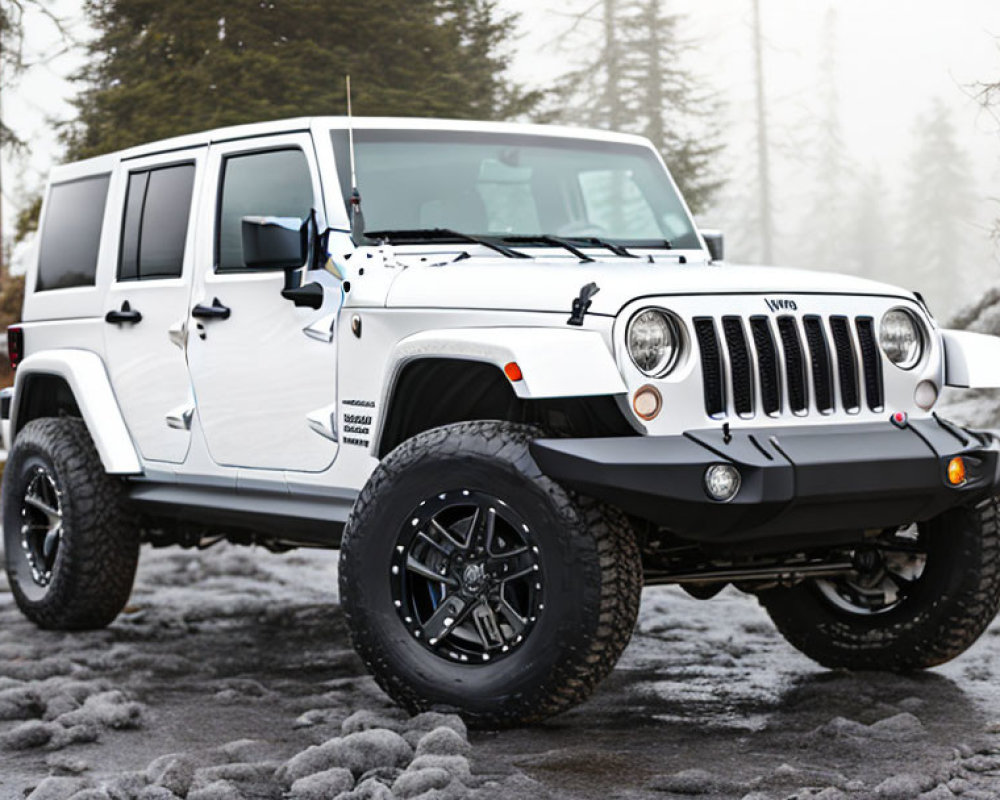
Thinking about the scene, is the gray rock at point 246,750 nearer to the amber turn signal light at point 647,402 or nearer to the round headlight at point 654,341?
the amber turn signal light at point 647,402

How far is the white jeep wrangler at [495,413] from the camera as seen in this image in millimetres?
4590

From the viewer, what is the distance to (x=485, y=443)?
188 inches

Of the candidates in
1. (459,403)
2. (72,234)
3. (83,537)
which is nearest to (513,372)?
(459,403)

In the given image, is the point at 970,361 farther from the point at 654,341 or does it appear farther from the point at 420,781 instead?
the point at 420,781

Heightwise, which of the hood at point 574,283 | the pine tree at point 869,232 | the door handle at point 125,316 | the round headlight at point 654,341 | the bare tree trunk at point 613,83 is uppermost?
the bare tree trunk at point 613,83

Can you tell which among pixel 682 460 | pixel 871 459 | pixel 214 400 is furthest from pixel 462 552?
pixel 214 400

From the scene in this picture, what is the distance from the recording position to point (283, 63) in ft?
58.9

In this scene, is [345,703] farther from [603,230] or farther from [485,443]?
[603,230]

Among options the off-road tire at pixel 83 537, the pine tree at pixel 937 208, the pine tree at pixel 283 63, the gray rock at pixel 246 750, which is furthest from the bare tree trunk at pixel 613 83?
the gray rock at pixel 246 750

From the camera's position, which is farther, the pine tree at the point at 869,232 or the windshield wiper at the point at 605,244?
the pine tree at the point at 869,232

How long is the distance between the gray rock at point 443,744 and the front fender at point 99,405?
2.78m

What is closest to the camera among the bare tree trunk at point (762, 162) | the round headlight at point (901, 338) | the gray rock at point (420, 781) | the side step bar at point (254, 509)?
the gray rock at point (420, 781)

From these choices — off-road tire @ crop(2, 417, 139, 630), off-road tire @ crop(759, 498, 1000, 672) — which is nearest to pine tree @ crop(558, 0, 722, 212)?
off-road tire @ crop(2, 417, 139, 630)

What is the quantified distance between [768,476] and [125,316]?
137 inches
